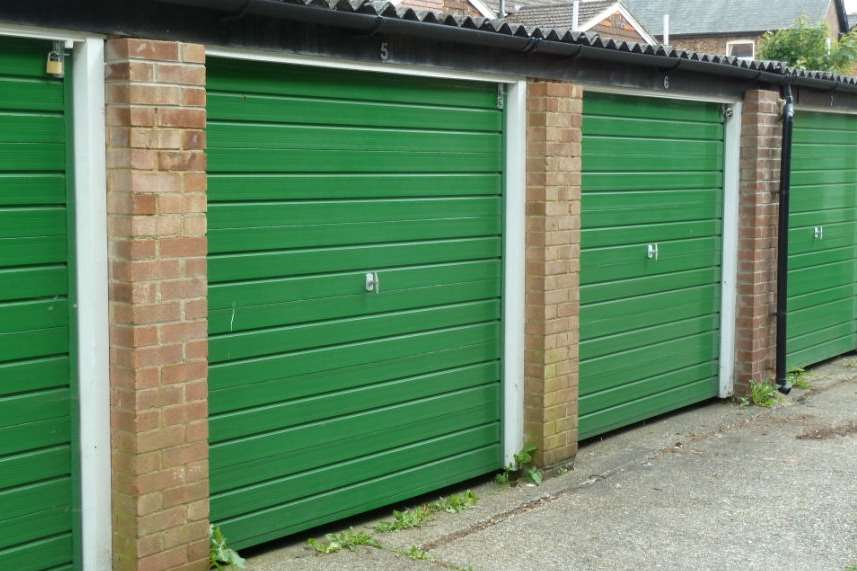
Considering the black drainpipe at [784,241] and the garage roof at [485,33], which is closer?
the garage roof at [485,33]

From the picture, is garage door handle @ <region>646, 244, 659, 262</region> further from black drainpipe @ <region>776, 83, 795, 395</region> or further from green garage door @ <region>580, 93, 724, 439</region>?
black drainpipe @ <region>776, 83, 795, 395</region>

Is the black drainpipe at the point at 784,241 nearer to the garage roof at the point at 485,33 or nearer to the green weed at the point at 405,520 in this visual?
the garage roof at the point at 485,33

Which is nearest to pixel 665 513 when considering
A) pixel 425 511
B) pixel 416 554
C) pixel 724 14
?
pixel 425 511

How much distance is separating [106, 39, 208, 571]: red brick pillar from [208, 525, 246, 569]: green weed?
168 mm

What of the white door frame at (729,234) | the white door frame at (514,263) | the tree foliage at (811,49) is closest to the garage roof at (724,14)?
the tree foliage at (811,49)

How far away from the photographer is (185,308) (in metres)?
5.18

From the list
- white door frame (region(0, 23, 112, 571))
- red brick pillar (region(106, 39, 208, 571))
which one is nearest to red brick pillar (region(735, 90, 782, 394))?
red brick pillar (region(106, 39, 208, 571))

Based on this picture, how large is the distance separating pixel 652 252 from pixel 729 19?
46288mm

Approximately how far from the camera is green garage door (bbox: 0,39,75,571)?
4.75m

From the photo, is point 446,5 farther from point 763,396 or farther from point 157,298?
point 157,298

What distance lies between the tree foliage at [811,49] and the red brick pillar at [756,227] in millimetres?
20533

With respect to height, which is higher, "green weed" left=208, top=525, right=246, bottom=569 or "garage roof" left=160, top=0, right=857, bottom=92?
"garage roof" left=160, top=0, right=857, bottom=92

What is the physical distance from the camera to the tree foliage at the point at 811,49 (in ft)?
95.4

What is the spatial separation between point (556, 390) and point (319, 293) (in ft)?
6.69
